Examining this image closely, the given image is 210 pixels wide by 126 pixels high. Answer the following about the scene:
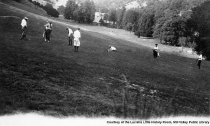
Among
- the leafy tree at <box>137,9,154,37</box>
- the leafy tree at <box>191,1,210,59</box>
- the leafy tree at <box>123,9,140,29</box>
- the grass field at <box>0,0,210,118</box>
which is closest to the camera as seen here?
the grass field at <box>0,0,210,118</box>

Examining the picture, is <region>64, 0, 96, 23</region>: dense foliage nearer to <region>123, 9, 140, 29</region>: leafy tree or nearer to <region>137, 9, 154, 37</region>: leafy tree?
<region>123, 9, 140, 29</region>: leafy tree

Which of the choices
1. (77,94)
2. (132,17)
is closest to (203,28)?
(77,94)

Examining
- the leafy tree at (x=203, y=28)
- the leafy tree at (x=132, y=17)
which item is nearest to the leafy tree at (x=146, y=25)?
the leafy tree at (x=132, y=17)

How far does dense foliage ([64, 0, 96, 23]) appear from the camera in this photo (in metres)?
168

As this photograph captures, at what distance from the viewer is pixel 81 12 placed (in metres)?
168

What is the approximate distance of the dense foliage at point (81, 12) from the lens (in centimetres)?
16812

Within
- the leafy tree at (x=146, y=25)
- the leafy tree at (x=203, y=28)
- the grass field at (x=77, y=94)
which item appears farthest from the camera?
the leafy tree at (x=146, y=25)

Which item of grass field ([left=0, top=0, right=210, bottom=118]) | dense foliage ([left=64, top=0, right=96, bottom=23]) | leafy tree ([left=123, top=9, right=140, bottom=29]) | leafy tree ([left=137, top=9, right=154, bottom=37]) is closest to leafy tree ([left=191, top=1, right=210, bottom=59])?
grass field ([left=0, top=0, right=210, bottom=118])

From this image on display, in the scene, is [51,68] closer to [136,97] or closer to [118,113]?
[136,97]

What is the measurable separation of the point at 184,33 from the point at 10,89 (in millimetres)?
92978

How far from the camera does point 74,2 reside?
180500 mm

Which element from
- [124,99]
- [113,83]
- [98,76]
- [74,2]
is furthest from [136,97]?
[74,2]

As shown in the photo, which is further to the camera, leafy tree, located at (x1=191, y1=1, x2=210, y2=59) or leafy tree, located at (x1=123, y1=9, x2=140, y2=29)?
leafy tree, located at (x1=123, y1=9, x2=140, y2=29)

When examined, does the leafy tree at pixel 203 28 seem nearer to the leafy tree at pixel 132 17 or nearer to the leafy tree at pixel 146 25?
the leafy tree at pixel 146 25
